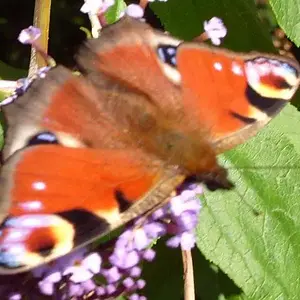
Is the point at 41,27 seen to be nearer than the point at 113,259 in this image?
No

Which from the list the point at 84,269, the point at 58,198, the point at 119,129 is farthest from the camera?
the point at 119,129

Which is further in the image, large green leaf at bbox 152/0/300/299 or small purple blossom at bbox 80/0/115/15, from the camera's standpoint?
large green leaf at bbox 152/0/300/299

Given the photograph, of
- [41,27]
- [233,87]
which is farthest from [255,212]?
[41,27]

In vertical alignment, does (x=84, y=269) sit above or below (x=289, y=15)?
below

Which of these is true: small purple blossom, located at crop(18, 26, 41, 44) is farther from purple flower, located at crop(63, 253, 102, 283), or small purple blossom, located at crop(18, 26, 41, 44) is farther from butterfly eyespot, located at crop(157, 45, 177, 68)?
purple flower, located at crop(63, 253, 102, 283)

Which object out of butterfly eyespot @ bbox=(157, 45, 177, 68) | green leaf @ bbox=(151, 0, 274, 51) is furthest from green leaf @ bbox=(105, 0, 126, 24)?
butterfly eyespot @ bbox=(157, 45, 177, 68)

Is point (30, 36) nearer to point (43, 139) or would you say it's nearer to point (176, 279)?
point (43, 139)

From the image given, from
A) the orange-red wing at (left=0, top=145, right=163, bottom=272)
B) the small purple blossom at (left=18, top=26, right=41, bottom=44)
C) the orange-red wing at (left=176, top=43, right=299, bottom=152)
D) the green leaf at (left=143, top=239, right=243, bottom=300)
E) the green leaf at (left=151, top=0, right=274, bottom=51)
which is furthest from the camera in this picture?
the green leaf at (left=143, top=239, right=243, bottom=300)

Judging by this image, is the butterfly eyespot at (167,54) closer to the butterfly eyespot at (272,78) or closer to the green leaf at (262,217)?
the butterfly eyespot at (272,78)
